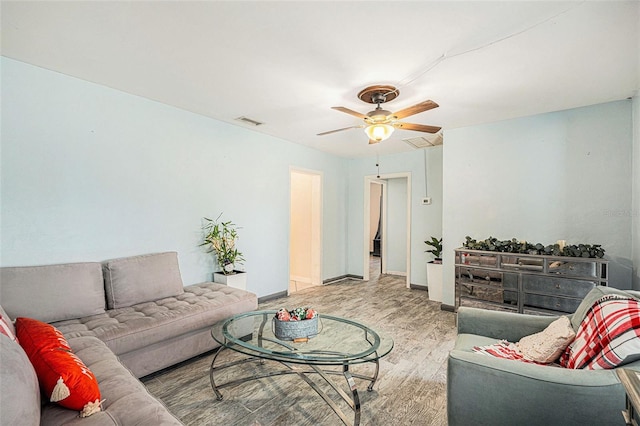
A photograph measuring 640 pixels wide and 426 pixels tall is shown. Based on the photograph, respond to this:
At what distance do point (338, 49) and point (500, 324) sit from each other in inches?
92.8

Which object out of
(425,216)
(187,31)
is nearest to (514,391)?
(187,31)

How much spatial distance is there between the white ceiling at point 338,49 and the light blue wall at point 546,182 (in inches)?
13.1

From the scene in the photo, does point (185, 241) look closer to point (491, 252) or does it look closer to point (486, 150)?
point (491, 252)

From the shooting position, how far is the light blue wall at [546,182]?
3.21m

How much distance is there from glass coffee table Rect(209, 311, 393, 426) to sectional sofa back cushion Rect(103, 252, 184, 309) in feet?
3.39

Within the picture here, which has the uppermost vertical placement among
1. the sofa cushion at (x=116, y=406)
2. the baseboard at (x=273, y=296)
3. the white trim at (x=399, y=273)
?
the sofa cushion at (x=116, y=406)

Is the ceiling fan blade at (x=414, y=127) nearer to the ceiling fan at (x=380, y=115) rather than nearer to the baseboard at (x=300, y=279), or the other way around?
the ceiling fan at (x=380, y=115)

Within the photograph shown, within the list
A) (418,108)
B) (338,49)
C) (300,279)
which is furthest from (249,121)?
(300,279)

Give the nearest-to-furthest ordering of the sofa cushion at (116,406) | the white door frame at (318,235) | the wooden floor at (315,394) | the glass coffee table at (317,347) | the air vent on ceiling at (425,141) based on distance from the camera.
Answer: the sofa cushion at (116,406)
the glass coffee table at (317,347)
the wooden floor at (315,394)
the air vent on ceiling at (425,141)
the white door frame at (318,235)

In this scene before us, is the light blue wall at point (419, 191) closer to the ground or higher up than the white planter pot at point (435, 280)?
higher up

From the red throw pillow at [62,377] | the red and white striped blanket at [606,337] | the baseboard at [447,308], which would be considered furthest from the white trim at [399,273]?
the red throw pillow at [62,377]

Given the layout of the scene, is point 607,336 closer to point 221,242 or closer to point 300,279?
point 221,242

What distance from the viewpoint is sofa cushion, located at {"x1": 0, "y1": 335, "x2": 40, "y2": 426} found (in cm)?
91

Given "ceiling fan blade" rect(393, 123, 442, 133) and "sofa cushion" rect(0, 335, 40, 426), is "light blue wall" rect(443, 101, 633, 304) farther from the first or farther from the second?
"sofa cushion" rect(0, 335, 40, 426)
